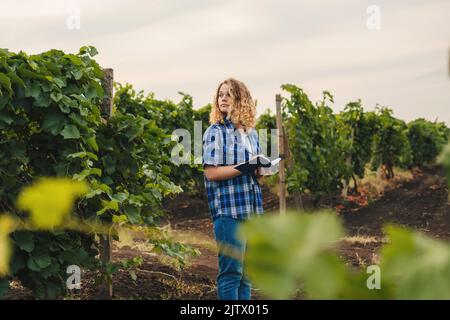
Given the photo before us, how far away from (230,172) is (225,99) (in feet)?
1.81

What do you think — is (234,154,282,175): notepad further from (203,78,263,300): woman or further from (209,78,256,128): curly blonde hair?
(209,78,256,128): curly blonde hair

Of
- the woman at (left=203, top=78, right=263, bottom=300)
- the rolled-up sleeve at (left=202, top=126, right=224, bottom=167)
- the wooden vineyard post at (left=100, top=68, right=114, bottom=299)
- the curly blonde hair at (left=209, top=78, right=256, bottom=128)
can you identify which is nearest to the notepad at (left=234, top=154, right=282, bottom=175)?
the woman at (left=203, top=78, right=263, bottom=300)

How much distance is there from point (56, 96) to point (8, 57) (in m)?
0.40

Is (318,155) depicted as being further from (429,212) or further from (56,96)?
(56,96)

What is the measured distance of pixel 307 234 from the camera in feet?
1.25

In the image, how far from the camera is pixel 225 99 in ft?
15.0

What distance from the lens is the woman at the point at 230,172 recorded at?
14.6 ft

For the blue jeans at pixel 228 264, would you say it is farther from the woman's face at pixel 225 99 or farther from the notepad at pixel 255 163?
the woman's face at pixel 225 99

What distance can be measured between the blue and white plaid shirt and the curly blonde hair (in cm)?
6

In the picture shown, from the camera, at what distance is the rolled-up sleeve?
4.42 metres

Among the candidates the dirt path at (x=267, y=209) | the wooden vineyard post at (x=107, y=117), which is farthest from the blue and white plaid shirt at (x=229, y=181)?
the dirt path at (x=267, y=209)

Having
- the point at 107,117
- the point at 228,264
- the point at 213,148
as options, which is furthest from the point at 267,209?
the point at 213,148

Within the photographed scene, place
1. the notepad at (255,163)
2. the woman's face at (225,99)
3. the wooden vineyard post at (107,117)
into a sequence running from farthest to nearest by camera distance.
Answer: the wooden vineyard post at (107,117) < the woman's face at (225,99) < the notepad at (255,163)

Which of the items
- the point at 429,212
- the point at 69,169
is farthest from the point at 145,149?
the point at 429,212
